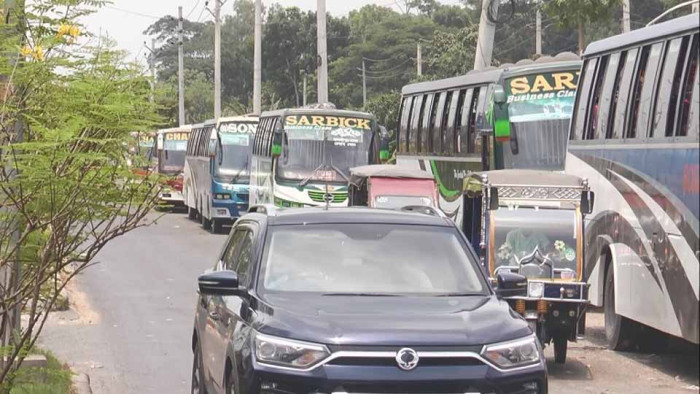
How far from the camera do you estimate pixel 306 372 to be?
702cm

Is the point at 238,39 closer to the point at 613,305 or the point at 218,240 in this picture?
the point at 218,240

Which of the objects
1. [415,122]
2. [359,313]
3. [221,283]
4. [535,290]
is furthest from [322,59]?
[359,313]

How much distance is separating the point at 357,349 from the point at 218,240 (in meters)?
25.2

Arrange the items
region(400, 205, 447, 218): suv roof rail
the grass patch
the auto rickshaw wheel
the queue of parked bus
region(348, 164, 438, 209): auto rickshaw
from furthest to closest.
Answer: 1. region(348, 164, 438, 209): auto rickshaw
2. the auto rickshaw wheel
3. the queue of parked bus
4. the grass patch
5. region(400, 205, 447, 218): suv roof rail

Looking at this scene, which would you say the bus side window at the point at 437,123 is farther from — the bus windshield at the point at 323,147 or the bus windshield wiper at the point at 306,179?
the bus windshield wiper at the point at 306,179

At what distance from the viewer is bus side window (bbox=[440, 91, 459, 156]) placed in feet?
80.1

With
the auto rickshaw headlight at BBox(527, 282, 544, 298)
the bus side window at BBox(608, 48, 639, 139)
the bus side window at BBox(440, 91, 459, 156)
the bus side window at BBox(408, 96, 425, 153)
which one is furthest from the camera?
the bus side window at BBox(408, 96, 425, 153)

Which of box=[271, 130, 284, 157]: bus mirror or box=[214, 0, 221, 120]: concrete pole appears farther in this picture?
box=[214, 0, 221, 120]: concrete pole

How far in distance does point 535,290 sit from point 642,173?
1526 millimetres

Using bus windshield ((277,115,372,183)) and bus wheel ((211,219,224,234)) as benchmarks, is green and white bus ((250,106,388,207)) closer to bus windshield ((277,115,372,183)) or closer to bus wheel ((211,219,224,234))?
bus windshield ((277,115,372,183))

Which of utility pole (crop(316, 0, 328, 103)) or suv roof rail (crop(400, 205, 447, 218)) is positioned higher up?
utility pole (crop(316, 0, 328, 103))

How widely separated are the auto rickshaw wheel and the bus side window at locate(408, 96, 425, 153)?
14.2 m

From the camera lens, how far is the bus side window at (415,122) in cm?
2733

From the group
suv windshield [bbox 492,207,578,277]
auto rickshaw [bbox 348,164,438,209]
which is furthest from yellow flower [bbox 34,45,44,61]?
auto rickshaw [bbox 348,164,438,209]
